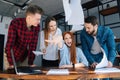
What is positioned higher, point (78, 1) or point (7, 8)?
point (7, 8)

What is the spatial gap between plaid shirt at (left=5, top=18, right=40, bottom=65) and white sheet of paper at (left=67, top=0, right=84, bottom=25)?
537mm

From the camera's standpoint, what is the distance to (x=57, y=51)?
2.07 metres

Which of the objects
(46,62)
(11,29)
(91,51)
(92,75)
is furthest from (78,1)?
(46,62)

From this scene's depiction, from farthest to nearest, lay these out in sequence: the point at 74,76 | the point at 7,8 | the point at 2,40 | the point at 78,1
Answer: the point at 2,40 < the point at 7,8 < the point at 78,1 < the point at 74,76

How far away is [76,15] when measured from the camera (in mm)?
1317

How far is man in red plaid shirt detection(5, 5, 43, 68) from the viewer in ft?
5.26

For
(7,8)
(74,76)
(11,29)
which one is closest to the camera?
(74,76)

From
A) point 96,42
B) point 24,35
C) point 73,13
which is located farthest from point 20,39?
point 96,42

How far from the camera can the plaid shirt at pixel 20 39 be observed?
5.45 feet

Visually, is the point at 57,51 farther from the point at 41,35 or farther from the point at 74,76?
the point at 74,76

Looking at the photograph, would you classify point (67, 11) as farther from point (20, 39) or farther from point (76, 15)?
point (20, 39)

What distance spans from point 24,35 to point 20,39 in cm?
5

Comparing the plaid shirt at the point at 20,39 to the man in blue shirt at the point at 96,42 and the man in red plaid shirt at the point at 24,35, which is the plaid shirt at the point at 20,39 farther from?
the man in blue shirt at the point at 96,42

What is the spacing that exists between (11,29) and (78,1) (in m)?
0.65
